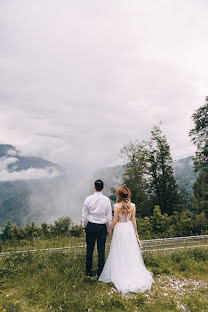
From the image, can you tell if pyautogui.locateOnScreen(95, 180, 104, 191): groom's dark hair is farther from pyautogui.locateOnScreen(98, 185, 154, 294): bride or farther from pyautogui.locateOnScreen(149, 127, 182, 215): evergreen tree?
pyautogui.locateOnScreen(149, 127, 182, 215): evergreen tree

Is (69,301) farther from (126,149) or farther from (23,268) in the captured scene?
(126,149)

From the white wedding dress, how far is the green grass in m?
0.19

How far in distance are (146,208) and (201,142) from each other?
535 inches

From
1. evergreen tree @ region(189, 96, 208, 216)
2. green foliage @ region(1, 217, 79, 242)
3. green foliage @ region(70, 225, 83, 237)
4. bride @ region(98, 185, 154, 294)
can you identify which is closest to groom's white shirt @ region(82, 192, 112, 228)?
bride @ region(98, 185, 154, 294)

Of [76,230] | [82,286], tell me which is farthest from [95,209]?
[76,230]

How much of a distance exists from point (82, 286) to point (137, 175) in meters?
34.6

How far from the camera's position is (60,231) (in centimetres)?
1530

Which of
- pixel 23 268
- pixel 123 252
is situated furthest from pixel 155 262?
pixel 23 268

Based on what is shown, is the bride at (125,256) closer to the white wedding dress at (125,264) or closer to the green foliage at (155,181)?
the white wedding dress at (125,264)

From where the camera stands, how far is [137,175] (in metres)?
39.2

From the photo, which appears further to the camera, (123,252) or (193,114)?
(193,114)

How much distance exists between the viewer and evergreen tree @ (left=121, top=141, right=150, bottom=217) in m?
37.0

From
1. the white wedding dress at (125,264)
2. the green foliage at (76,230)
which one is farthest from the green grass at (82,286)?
the green foliage at (76,230)

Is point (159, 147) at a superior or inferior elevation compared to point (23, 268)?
superior
